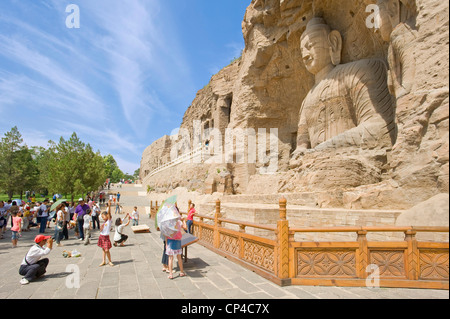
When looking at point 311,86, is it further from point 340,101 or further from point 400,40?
point 400,40

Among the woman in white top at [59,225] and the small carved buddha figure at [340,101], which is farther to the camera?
the small carved buddha figure at [340,101]

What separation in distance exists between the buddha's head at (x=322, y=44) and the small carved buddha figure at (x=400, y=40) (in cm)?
408

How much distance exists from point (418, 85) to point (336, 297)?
15.6 ft

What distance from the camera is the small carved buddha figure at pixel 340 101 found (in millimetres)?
8789

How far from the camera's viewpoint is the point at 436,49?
5.33 meters

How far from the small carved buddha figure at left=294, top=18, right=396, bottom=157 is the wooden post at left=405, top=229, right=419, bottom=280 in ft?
18.0

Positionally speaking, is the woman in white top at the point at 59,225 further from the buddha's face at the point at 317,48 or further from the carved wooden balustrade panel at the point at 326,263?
the buddha's face at the point at 317,48

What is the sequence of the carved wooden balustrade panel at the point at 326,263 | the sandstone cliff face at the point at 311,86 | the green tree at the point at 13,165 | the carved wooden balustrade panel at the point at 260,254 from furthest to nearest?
the green tree at the point at 13,165, the sandstone cliff face at the point at 311,86, the carved wooden balustrade panel at the point at 260,254, the carved wooden balustrade panel at the point at 326,263

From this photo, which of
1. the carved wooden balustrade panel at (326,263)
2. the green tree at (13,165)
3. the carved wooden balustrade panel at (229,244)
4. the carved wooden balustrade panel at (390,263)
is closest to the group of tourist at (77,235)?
the carved wooden balustrade panel at (229,244)

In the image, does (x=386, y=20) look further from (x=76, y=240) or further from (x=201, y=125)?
(x=201, y=125)

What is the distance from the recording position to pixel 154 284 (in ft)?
13.7

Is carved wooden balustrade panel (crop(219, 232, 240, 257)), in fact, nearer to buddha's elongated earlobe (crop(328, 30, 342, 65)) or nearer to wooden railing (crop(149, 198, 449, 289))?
wooden railing (crop(149, 198, 449, 289))

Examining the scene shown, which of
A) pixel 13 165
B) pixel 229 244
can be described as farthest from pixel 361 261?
pixel 13 165

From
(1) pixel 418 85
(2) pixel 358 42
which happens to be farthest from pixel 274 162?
(1) pixel 418 85
